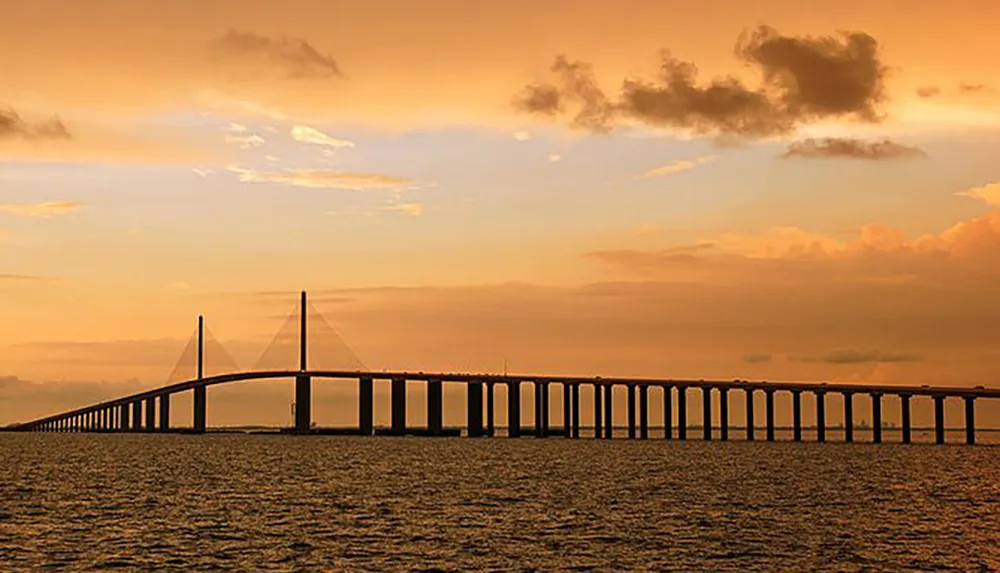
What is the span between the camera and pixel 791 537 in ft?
208

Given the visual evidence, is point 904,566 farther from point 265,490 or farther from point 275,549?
point 265,490

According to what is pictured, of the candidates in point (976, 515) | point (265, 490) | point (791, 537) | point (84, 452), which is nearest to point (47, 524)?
point (265, 490)

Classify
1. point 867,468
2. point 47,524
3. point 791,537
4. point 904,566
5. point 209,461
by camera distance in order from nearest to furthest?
point 904,566 < point 791,537 < point 47,524 < point 867,468 < point 209,461

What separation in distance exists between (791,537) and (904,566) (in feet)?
32.3

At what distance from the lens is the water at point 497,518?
54469 mm

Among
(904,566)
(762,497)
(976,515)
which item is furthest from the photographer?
(762,497)

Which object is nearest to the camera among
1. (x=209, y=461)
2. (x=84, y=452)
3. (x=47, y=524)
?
(x=47, y=524)

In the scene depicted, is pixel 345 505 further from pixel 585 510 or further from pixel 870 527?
pixel 870 527

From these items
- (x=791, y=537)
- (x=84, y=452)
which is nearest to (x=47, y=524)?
(x=791, y=537)

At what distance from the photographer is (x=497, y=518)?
2803 inches

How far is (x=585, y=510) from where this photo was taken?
76.4 meters

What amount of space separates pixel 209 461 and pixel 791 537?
90415mm

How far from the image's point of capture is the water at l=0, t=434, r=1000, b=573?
54.5 meters

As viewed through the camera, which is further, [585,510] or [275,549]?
[585,510]
